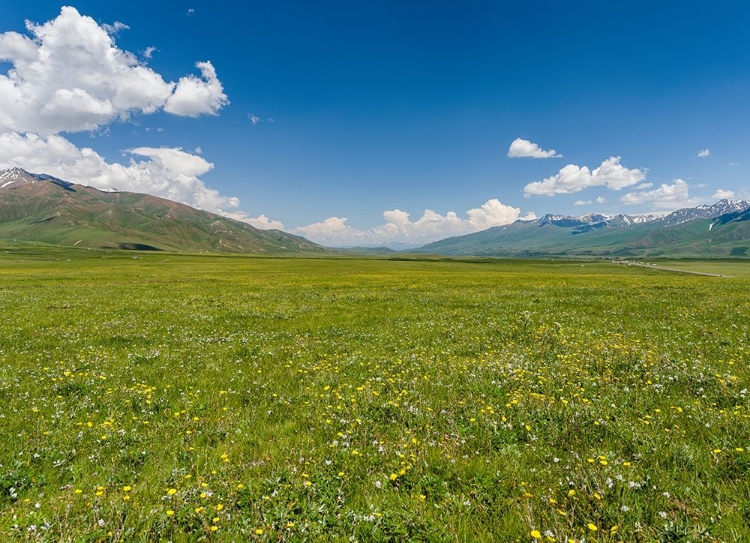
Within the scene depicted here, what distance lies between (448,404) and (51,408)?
11374 mm

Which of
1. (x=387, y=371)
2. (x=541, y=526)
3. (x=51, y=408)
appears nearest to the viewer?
(x=541, y=526)

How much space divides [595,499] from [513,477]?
1356 millimetres

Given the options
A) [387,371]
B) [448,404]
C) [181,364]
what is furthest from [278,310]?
[448,404]

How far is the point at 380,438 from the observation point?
8445mm

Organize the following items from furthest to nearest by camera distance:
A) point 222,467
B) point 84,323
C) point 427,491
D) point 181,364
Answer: point 84,323
point 181,364
point 222,467
point 427,491

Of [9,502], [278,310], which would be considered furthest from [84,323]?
[9,502]

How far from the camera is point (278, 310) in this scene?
28984mm

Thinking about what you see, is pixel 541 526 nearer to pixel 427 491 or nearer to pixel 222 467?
pixel 427 491

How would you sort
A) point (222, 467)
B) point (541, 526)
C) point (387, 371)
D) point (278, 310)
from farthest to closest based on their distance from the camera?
point (278, 310)
point (387, 371)
point (222, 467)
point (541, 526)

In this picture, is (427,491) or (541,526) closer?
(541,526)

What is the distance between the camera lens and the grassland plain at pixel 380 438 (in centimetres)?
568

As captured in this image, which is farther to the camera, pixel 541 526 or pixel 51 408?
pixel 51 408

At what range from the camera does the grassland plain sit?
568 cm

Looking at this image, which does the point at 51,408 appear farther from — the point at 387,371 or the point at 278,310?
the point at 278,310
